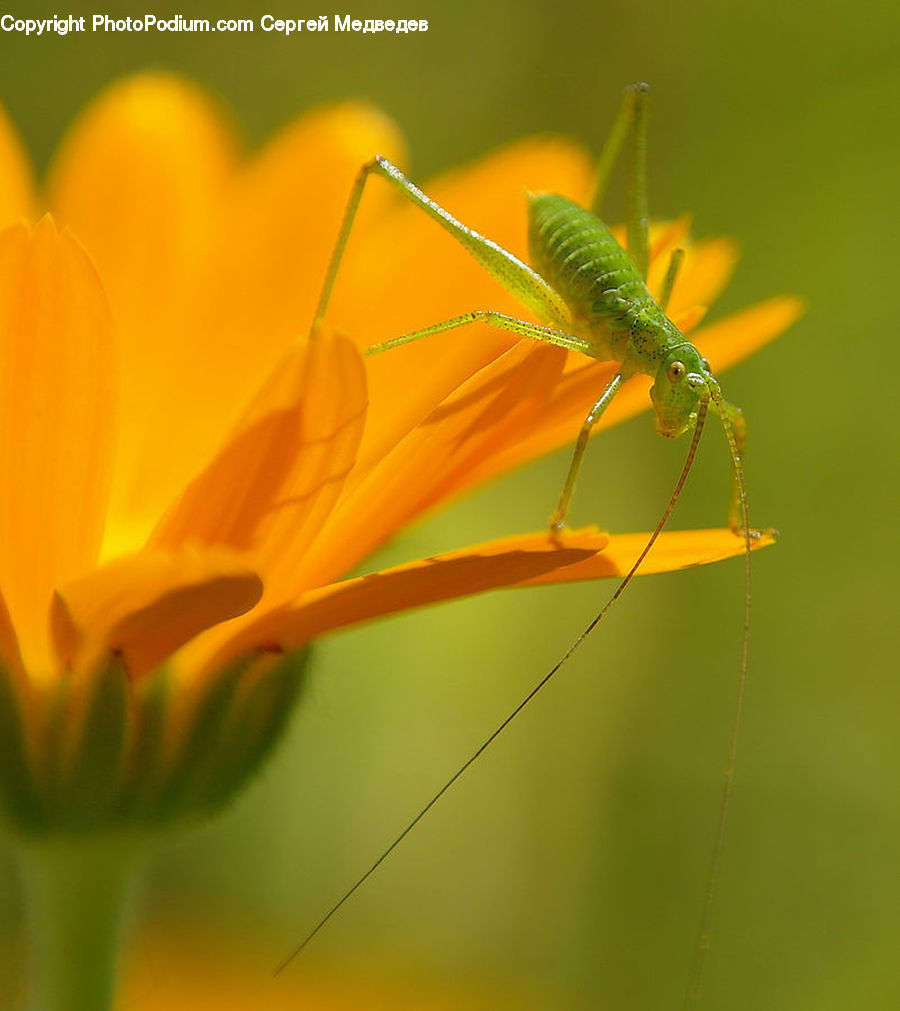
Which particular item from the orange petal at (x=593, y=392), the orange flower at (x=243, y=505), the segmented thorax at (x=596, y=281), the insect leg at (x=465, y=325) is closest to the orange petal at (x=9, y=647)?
the orange flower at (x=243, y=505)

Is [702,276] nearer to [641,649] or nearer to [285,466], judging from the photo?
[285,466]

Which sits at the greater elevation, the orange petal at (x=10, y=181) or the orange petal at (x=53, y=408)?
the orange petal at (x=10, y=181)

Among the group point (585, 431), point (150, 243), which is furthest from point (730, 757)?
point (150, 243)

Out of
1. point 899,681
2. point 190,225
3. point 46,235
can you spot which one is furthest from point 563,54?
point 46,235

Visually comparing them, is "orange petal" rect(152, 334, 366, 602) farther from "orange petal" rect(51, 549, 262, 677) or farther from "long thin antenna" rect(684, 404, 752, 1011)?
"long thin antenna" rect(684, 404, 752, 1011)

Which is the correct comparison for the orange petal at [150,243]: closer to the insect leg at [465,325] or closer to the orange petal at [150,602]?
the insect leg at [465,325]
